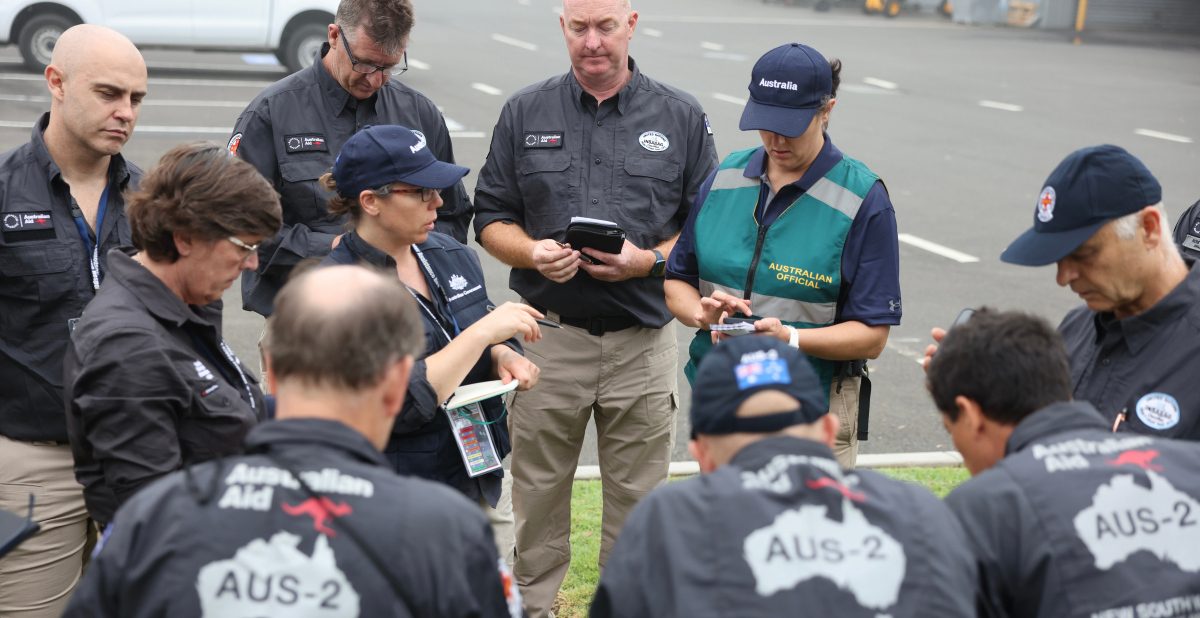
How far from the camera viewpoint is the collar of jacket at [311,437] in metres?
2.36

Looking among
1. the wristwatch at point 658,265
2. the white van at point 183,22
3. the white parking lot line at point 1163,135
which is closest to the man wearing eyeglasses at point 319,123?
the wristwatch at point 658,265

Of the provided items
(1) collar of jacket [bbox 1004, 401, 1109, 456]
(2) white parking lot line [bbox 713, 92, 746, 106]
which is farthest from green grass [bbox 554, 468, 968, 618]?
(2) white parking lot line [bbox 713, 92, 746, 106]

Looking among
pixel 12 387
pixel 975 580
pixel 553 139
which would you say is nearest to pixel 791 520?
pixel 975 580

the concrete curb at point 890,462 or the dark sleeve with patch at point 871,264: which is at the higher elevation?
the dark sleeve with patch at point 871,264

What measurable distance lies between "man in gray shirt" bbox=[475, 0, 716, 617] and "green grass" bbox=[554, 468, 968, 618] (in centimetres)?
23

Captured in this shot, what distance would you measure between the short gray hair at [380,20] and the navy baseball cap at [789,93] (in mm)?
1510

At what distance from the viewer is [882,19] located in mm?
35781

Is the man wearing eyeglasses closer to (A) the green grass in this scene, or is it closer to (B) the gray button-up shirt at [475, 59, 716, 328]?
(B) the gray button-up shirt at [475, 59, 716, 328]

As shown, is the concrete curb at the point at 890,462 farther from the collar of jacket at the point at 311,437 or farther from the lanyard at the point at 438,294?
the collar of jacket at the point at 311,437

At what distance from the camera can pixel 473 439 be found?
414cm

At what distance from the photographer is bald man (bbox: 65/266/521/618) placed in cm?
226

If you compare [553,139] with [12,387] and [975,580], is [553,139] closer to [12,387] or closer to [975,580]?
[12,387]

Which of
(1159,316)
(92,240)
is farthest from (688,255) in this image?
(92,240)

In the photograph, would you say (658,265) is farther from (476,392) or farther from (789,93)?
(476,392)
